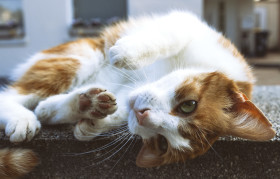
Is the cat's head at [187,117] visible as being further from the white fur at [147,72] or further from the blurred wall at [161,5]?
the blurred wall at [161,5]

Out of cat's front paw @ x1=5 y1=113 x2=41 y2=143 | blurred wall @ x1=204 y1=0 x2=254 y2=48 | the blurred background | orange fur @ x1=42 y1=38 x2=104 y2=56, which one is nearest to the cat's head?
cat's front paw @ x1=5 y1=113 x2=41 y2=143

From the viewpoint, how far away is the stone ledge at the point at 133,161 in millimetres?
1129

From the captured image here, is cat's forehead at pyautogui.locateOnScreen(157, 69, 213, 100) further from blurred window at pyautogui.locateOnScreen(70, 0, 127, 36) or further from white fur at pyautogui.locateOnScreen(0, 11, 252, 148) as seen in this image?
blurred window at pyautogui.locateOnScreen(70, 0, 127, 36)

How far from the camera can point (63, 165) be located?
1162mm

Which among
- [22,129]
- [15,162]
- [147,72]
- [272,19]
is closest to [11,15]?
[147,72]

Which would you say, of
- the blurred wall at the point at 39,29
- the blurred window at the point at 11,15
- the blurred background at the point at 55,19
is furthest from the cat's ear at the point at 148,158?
the blurred window at the point at 11,15

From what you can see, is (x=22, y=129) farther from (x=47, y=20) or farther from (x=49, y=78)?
(x=47, y=20)

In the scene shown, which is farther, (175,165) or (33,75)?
(33,75)

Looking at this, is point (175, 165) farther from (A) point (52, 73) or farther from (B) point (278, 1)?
(B) point (278, 1)

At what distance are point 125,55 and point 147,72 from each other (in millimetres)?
307

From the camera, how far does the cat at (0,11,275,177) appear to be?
3.44ft

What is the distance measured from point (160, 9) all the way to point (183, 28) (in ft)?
10.3

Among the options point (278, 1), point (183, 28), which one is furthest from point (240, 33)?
point (183, 28)

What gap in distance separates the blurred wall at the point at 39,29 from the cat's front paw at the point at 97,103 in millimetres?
3718
